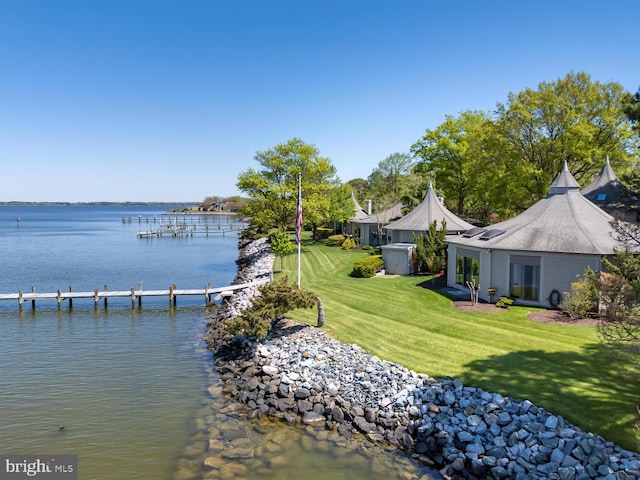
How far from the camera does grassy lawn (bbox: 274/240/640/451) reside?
37.7 feet

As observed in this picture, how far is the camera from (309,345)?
17.1 metres

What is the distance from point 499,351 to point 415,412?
473 centimetres

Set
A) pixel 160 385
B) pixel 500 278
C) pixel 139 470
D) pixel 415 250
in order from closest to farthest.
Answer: pixel 139 470
pixel 160 385
pixel 500 278
pixel 415 250

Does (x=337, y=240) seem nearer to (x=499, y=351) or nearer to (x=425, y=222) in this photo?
(x=425, y=222)

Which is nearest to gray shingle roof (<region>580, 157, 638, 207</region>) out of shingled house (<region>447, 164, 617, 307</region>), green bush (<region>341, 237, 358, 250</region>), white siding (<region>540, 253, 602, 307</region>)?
shingled house (<region>447, 164, 617, 307</region>)

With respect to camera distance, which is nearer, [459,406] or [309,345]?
[459,406]

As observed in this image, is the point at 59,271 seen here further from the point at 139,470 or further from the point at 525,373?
the point at 525,373

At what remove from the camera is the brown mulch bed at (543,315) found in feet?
60.1

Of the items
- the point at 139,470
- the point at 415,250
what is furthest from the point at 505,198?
the point at 139,470

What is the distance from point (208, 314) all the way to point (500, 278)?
54.8 ft

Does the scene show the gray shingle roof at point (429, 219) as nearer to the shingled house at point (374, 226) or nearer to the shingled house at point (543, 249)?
the shingled house at point (543, 249)

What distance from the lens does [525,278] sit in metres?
21.4

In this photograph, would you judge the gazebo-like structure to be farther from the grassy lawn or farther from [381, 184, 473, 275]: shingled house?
the grassy lawn

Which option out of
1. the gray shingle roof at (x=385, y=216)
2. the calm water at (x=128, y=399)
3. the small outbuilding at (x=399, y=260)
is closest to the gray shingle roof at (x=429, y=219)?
the small outbuilding at (x=399, y=260)
